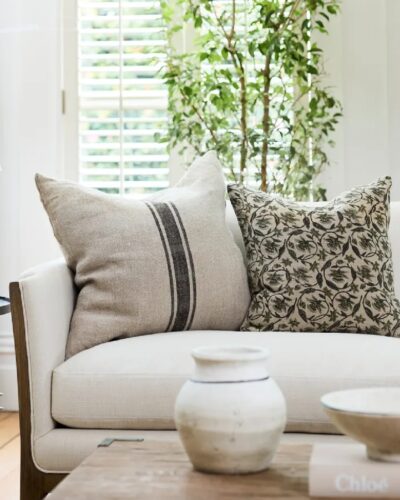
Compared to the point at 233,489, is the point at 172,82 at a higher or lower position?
higher

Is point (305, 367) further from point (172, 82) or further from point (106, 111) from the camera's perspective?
point (106, 111)

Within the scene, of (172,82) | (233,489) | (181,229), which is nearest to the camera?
(233,489)

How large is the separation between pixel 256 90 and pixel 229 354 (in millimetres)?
2695

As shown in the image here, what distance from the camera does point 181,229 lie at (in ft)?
8.41

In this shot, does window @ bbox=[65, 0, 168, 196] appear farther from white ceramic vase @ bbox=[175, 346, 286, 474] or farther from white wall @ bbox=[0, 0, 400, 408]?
white ceramic vase @ bbox=[175, 346, 286, 474]

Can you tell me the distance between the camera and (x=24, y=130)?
4062 mm

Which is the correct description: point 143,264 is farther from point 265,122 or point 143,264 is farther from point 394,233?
point 265,122

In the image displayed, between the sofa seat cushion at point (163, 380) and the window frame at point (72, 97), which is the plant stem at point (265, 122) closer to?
the window frame at point (72, 97)

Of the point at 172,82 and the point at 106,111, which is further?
the point at 106,111

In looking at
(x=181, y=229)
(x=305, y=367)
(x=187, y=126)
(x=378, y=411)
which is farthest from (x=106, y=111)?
(x=378, y=411)

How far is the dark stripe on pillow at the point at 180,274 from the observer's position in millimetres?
2484

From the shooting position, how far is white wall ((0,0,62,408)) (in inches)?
159

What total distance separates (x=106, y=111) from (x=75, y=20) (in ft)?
1.43

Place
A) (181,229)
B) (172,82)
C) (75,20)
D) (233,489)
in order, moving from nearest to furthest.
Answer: (233,489), (181,229), (172,82), (75,20)
